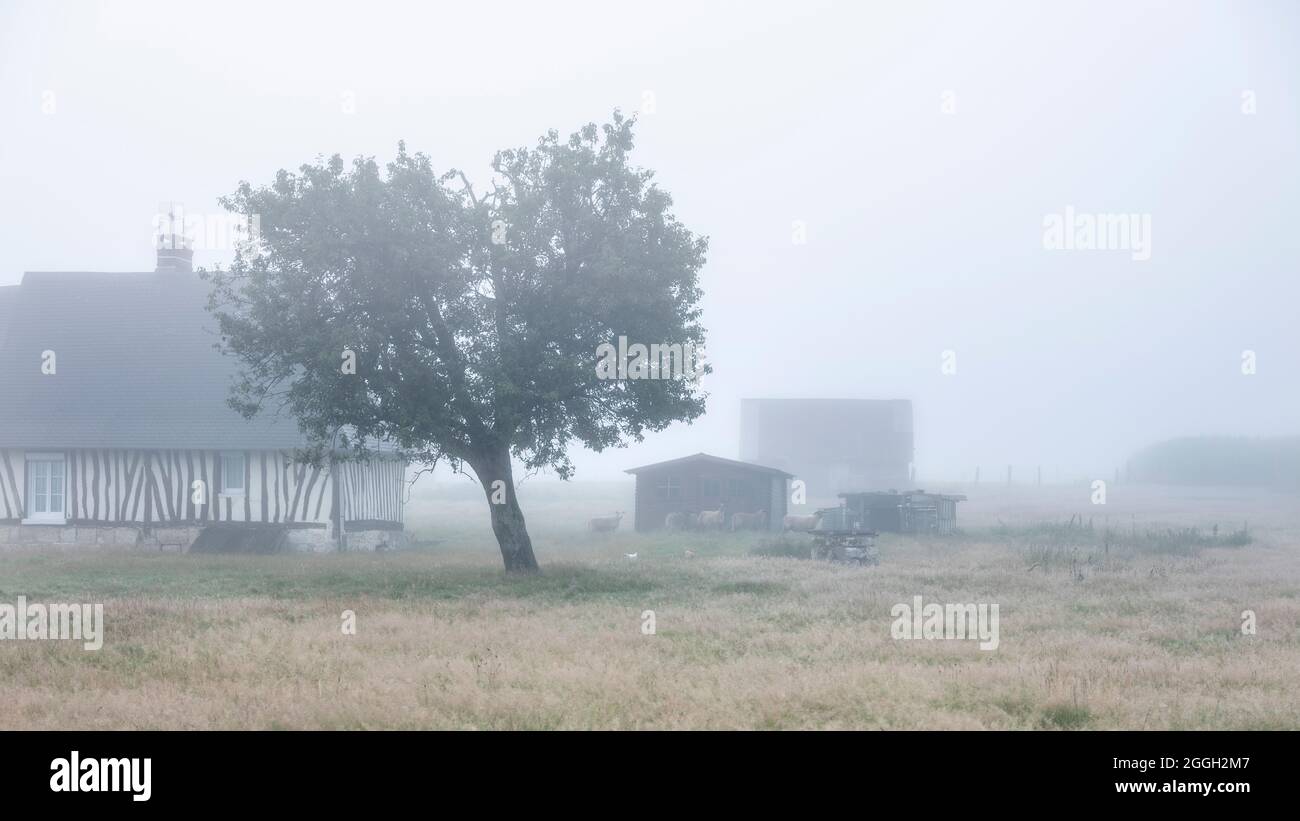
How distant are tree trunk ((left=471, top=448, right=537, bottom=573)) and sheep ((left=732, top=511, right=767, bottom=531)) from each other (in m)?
21.7

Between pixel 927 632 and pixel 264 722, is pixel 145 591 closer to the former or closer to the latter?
pixel 264 722

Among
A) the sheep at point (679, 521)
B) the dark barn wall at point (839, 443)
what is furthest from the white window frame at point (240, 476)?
the dark barn wall at point (839, 443)

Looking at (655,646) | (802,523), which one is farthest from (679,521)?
(655,646)

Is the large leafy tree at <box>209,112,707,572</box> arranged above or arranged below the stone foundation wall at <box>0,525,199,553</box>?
above

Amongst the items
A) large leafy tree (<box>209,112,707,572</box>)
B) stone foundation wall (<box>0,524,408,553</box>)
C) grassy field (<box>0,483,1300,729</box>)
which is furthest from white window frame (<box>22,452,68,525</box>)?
large leafy tree (<box>209,112,707,572</box>)

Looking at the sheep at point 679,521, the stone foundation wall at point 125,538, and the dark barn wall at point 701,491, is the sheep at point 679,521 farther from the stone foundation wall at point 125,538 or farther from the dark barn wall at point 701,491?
the stone foundation wall at point 125,538

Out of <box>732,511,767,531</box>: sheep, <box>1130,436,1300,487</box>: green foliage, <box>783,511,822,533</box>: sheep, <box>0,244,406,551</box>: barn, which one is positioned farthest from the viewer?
<box>1130,436,1300,487</box>: green foliage

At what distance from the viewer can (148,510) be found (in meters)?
35.4

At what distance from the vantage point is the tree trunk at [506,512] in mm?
25750

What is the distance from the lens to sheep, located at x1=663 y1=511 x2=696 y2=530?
47.9 m

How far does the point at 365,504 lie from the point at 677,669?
2536cm

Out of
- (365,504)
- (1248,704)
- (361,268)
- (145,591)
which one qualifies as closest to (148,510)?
(365,504)

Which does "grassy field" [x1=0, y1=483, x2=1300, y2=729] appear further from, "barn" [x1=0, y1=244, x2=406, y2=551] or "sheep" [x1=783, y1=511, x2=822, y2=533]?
"sheep" [x1=783, y1=511, x2=822, y2=533]

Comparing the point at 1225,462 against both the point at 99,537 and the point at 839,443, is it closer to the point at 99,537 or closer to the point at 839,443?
the point at 839,443
